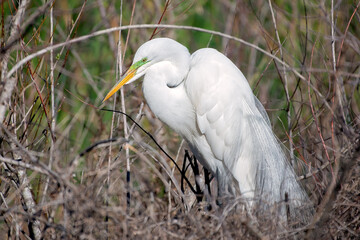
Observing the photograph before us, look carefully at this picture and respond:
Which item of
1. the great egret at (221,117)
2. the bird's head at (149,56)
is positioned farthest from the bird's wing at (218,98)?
the bird's head at (149,56)

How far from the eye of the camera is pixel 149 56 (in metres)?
1.95

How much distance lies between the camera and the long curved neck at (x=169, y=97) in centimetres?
203

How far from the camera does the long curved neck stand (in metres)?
2.03

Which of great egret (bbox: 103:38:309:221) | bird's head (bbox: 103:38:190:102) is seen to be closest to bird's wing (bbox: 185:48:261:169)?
great egret (bbox: 103:38:309:221)

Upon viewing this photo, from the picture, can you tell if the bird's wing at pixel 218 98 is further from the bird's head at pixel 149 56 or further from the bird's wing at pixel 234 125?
the bird's head at pixel 149 56

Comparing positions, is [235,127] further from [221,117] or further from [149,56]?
[149,56]

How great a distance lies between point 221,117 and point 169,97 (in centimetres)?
24

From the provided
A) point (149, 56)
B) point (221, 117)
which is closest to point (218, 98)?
point (221, 117)

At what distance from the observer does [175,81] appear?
2.07 meters

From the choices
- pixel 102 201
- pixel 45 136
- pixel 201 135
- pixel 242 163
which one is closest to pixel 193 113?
pixel 201 135

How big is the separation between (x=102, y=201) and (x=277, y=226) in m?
0.49

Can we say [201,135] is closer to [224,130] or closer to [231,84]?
[224,130]

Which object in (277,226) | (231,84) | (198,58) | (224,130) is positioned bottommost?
(277,226)

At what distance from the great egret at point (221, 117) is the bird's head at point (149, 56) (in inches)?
0.6
